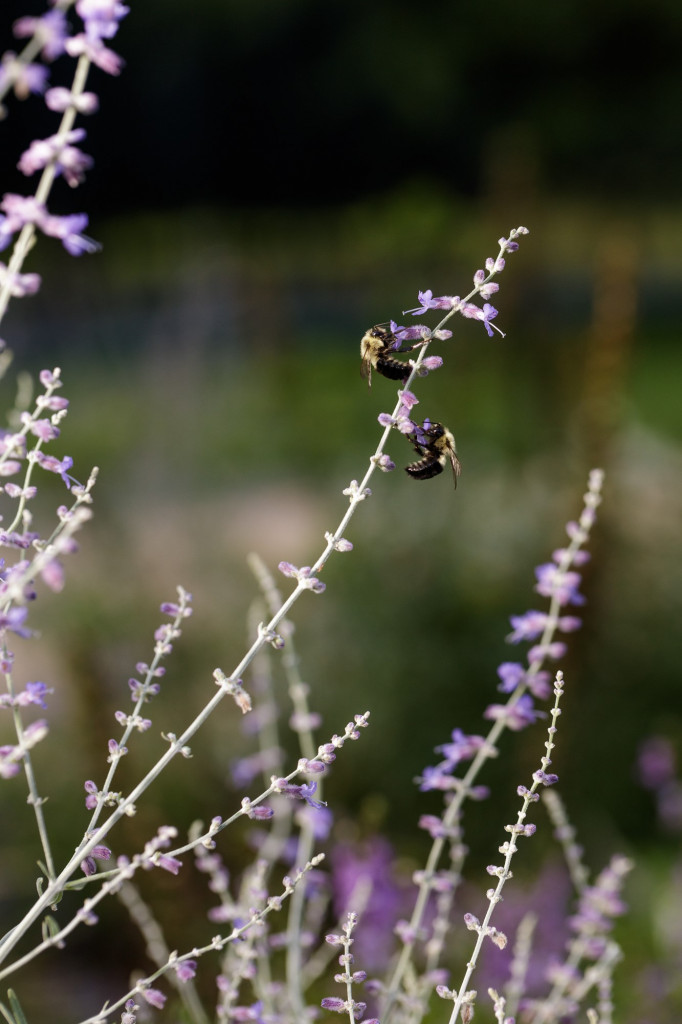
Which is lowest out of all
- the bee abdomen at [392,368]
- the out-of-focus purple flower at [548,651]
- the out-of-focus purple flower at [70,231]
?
the out-of-focus purple flower at [548,651]

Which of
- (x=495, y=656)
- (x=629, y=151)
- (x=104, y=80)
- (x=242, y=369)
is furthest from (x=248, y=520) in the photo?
(x=629, y=151)

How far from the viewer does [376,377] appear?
28.7 ft

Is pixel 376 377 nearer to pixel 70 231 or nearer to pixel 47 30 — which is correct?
pixel 70 231

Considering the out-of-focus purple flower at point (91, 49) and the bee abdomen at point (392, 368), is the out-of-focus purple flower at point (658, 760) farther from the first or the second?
the out-of-focus purple flower at point (91, 49)

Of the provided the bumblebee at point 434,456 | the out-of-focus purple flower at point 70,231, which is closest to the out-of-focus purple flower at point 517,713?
the bumblebee at point 434,456

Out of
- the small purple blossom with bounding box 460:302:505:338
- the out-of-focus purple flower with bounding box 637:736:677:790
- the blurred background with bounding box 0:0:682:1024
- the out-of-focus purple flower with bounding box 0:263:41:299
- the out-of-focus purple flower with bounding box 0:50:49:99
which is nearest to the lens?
the out-of-focus purple flower with bounding box 0:50:49:99

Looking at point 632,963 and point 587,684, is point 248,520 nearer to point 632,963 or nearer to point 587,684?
point 587,684

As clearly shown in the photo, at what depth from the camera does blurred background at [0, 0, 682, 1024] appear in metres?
3.60

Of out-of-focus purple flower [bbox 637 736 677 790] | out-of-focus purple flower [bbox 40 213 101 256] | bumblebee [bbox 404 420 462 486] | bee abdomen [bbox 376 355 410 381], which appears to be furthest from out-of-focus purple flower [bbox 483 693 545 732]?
out-of-focus purple flower [bbox 637 736 677 790]

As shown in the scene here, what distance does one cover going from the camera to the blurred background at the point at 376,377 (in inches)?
142

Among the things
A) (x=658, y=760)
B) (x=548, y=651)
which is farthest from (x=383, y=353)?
(x=658, y=760)

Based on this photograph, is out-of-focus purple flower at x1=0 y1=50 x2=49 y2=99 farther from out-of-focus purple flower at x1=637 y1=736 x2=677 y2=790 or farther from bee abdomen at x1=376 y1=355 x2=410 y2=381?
out-of-focus purple flower at x1=637 y1=736 x2=677 y2=790

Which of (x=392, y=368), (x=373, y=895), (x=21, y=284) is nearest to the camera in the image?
(x=21, y=284)

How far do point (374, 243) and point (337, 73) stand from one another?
1.70 metres
